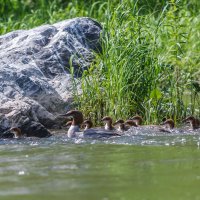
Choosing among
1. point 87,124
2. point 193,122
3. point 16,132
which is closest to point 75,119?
point 87,124

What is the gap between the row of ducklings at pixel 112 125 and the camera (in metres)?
12.4

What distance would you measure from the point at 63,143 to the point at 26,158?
1.81 m

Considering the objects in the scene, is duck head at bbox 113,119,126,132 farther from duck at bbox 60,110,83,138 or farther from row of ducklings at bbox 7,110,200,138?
duck at bbox 60,110,83,138

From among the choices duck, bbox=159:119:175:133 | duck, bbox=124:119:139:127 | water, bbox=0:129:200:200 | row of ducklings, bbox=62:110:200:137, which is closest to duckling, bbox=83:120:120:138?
row of ducklings, bbox=62:110:200:137

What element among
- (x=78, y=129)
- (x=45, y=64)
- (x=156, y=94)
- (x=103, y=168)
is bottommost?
(x=78, y=129)

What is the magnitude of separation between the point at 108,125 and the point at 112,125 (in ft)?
0.35

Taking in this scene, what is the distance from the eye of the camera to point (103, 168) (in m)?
8.80

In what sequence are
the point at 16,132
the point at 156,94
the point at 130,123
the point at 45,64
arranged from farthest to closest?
the point at 45,64
the point at 156,94
the point at 130,123
the point at 16,132

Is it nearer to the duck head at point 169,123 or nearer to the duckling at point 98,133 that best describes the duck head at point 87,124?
the duckling at point 98,133

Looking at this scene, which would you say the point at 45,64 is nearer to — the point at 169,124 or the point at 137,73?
the point at 137,73

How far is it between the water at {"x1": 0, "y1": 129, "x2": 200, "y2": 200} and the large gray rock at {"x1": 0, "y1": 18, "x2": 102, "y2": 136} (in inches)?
77.0

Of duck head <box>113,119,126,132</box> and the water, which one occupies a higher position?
the water

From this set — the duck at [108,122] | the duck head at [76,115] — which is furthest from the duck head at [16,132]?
the duck at [108,122]

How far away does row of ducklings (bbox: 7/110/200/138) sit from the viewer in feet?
40.5
